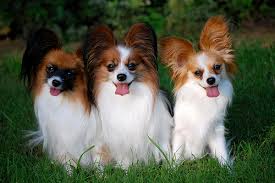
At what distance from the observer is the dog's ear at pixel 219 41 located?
498 centimetres

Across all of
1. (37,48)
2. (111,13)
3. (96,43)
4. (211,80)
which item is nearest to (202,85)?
(211,80)

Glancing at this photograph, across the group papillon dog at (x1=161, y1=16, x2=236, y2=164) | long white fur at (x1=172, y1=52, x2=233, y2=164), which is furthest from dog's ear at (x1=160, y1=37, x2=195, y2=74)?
long white fur at (x1=172, y1=52, x2=233, y2=164)

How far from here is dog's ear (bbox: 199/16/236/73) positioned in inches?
196

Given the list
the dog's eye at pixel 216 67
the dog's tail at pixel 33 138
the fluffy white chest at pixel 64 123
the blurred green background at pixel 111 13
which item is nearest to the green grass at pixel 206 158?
the dog's tail at pixel 33 138

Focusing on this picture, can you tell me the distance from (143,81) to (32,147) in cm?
135

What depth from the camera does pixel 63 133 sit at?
493 centimetres

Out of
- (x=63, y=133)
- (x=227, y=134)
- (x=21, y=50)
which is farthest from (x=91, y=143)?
(x=21, y=50)

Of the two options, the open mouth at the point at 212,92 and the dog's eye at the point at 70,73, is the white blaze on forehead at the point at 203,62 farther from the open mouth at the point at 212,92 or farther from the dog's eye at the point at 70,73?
the dog's eye at the point at 70,73

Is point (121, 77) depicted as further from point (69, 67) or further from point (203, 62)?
point (203, 62)

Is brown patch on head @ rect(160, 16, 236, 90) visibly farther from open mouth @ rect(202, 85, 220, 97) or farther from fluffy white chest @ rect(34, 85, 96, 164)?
fluffy white chest @ rect(34, 85, 96, 164)

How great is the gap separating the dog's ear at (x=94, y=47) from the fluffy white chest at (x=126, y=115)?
144 mm

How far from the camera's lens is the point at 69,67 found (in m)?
4.75

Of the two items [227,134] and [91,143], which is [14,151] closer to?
[91,143]

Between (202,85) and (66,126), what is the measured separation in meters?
→ 1.23
